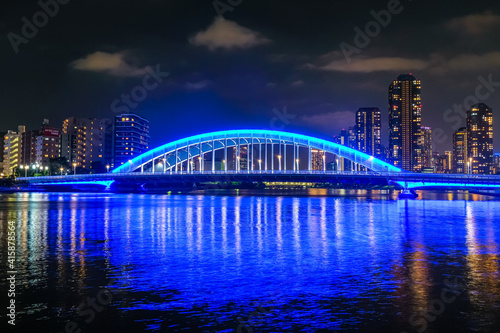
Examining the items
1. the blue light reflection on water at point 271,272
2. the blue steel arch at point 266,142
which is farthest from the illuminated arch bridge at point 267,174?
the blue light reflection on water at point 271,272

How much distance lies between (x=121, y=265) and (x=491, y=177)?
89041mm

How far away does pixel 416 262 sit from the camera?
19844 millimetres

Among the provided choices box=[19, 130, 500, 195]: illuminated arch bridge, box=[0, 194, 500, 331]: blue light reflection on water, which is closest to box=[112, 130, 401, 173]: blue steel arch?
box=[19, 130, 500, 195]: illuminated arch bridge

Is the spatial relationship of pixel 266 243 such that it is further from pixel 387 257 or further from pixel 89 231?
pixel 89 231

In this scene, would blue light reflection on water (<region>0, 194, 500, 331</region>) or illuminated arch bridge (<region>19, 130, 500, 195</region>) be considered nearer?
blue light reflection on water (<region>0, 194, 500, 331</region>)

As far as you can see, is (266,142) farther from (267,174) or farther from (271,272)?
(271,272)

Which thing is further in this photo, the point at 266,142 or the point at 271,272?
the point at 266,142

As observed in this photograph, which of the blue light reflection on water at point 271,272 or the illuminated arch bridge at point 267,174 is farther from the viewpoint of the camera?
the illuminated arch bridge at point 267,174

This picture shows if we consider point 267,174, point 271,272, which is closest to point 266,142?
point 267,174

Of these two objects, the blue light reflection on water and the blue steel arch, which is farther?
the blue steel arch

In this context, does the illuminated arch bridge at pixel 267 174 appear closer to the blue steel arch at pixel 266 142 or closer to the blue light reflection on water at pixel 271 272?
the blue steel arch at pixel 266 142

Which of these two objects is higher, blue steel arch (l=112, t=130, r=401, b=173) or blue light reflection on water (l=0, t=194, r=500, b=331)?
blue steel arch (l=112, t=130, r=401, b=173)

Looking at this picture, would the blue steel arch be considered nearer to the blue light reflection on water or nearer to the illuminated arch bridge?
the illuminated arch bridge

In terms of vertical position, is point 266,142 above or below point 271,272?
above
